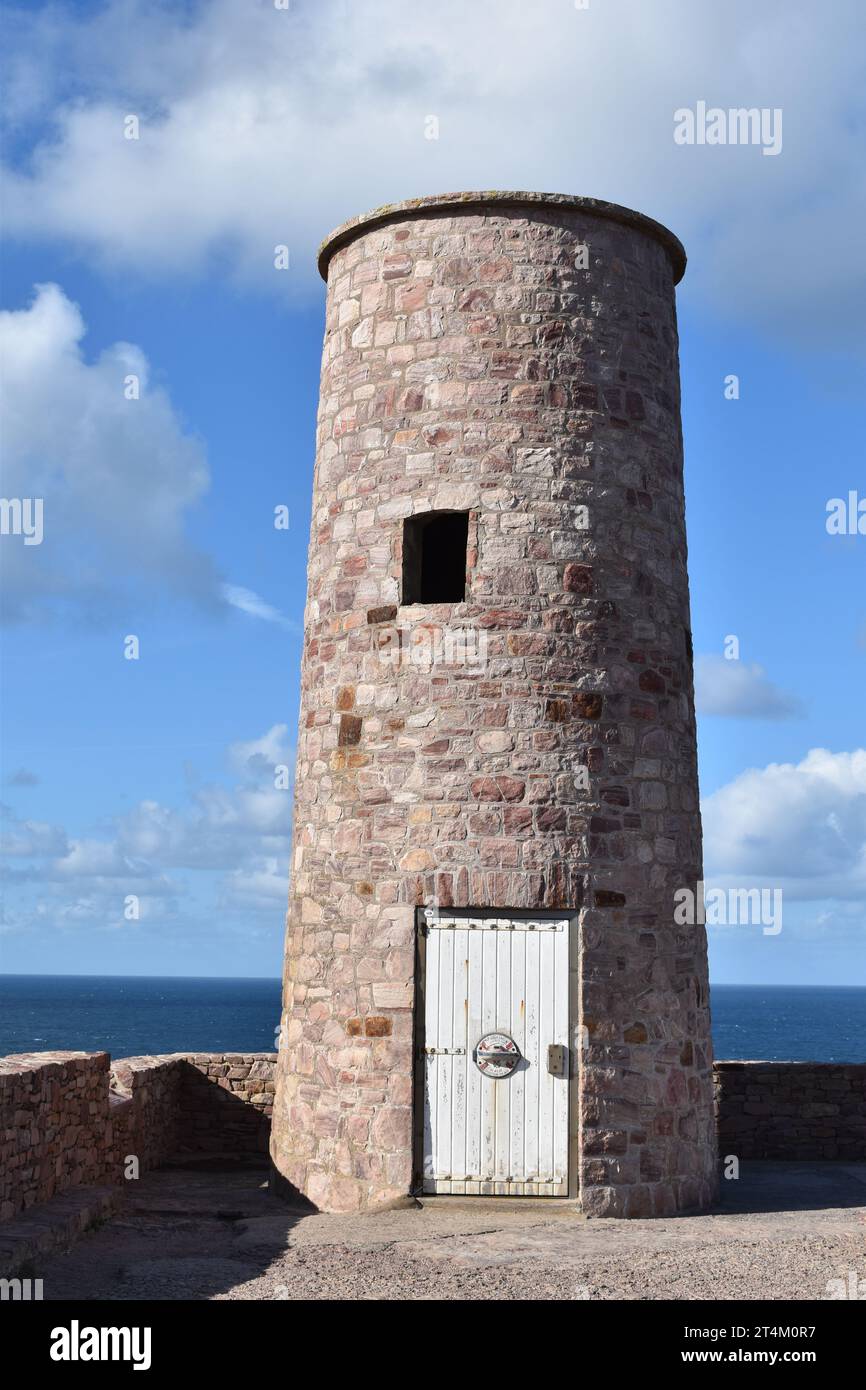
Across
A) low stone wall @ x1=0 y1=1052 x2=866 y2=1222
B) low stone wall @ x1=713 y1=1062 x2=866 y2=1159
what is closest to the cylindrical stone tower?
low stone wall @ x1=0 y1=1052 x2=866 y2=1222

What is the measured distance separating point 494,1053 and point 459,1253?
5.54ft

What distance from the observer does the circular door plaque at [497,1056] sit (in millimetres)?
10117

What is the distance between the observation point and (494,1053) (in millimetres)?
10125

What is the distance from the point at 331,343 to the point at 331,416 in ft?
2.24

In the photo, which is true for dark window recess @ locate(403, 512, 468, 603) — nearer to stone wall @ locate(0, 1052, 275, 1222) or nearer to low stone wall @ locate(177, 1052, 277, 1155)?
stone wall @ locate(0, 1052, 275, 1222)

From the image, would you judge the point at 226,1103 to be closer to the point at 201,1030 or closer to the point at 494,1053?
the point at 494,1053

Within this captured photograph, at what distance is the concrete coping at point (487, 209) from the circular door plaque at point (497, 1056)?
639 centimetres

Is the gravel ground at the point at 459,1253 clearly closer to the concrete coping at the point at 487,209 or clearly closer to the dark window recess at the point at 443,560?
the dark window recess at the point at 443,560

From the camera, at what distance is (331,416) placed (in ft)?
38.8

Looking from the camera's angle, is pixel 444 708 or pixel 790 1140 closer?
pixel 444 708

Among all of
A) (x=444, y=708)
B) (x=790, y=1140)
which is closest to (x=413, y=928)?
(x=444, y=708)

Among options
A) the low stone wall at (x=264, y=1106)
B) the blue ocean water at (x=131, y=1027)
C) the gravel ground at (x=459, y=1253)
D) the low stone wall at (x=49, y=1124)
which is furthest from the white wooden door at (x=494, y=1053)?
the blue ocean water at (x=131, y=1027)

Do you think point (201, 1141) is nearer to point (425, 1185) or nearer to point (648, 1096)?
point (425, 1185)

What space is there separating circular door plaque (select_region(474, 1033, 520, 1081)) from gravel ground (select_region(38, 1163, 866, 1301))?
0.89 meters
